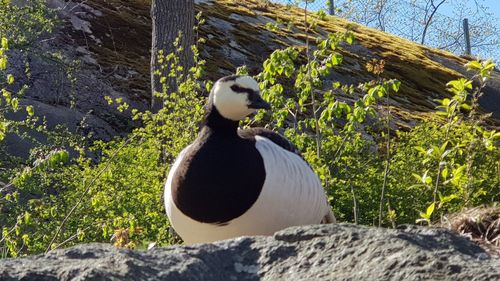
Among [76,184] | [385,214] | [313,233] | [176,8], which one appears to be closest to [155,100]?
[176,8]

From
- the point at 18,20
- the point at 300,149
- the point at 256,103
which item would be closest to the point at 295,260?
the point at 256,103

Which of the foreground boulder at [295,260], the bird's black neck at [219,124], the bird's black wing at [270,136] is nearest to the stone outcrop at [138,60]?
the bird's black wing at [270,136]

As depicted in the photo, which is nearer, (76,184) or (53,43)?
(76,184)

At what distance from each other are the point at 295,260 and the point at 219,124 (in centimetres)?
197

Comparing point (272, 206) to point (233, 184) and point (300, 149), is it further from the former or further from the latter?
point (300, 149)

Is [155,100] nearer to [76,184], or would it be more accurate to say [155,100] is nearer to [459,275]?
[76,184]

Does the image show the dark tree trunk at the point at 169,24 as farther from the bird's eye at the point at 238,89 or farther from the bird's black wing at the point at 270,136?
the bird's eye at the point at 238,89

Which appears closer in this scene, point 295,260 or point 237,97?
point 295,260

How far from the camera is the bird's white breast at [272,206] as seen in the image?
4484mm

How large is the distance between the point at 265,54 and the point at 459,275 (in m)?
14.4

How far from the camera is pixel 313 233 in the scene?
9.52 ft

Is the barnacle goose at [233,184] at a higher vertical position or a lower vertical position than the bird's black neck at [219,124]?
lower

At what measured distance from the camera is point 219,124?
4688 millimetres

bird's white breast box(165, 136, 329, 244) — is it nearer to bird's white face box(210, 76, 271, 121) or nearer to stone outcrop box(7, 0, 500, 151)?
bird's white face box(210, 76, 271, 121)
